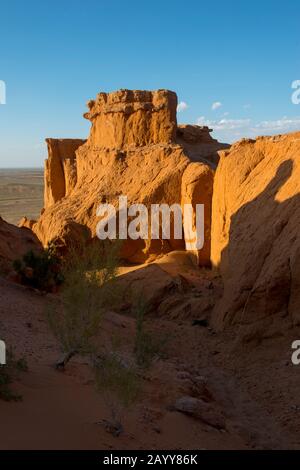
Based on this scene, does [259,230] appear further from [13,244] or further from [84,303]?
[13,244]

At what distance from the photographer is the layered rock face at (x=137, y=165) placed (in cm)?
1534

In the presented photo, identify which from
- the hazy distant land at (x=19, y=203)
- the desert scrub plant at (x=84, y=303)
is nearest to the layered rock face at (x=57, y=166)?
the hazy distant land at (x=19, y=203)

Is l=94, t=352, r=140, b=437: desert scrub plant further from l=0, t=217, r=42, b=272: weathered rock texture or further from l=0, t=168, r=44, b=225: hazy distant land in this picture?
l=0, t=168, r=44, b=225: hazy distant land

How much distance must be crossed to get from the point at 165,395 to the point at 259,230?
4.39 metres

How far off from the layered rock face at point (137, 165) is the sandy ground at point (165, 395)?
528cm

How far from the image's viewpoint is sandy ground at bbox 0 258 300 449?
4921 mm

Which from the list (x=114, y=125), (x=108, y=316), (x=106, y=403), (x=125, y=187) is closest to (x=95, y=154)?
(x=114, y=125)

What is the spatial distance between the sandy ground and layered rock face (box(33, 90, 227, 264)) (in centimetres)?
528

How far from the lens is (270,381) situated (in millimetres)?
7500

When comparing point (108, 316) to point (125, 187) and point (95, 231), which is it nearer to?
point (95, 231)

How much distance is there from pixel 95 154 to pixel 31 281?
797 centimetres
